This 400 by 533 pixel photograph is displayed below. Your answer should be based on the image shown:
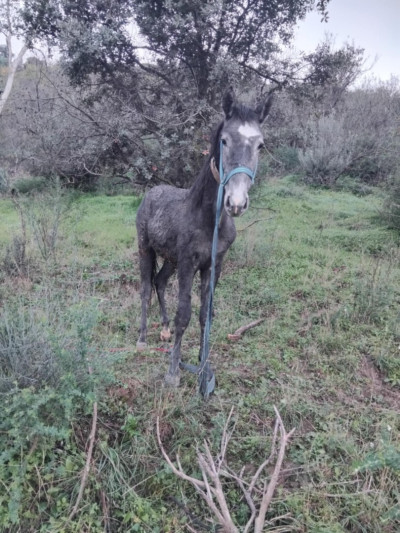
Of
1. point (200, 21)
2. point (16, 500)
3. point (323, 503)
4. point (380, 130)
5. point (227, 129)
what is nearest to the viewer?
point (16, 500)

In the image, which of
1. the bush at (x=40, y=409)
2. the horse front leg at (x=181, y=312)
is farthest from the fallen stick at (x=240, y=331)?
the bush at (x=40, y=409)

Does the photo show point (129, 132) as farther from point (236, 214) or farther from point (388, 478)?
point (388, 478)

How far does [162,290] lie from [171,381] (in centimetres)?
148

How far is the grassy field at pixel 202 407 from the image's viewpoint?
1.81m

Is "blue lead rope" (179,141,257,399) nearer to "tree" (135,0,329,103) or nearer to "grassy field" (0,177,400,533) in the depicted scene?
"grassy field" (0,177,400,533)

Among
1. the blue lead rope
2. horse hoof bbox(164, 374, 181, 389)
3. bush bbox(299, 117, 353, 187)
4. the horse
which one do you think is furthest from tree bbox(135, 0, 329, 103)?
bush bbox(299, 117, 353, 187)

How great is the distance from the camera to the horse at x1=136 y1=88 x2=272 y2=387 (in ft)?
7.84

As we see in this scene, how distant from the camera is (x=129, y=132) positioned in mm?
5934

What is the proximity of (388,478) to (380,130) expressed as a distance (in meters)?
16.0

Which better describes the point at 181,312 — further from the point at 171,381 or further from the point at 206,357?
the point at 171,381

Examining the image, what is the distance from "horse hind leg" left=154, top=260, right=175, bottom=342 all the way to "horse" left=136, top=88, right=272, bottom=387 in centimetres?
1

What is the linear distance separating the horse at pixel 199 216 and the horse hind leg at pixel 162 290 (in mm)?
12

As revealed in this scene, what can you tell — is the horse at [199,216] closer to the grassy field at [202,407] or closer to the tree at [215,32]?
the grassy field at [202,407]

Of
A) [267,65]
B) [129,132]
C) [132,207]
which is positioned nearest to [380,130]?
[267,65]
